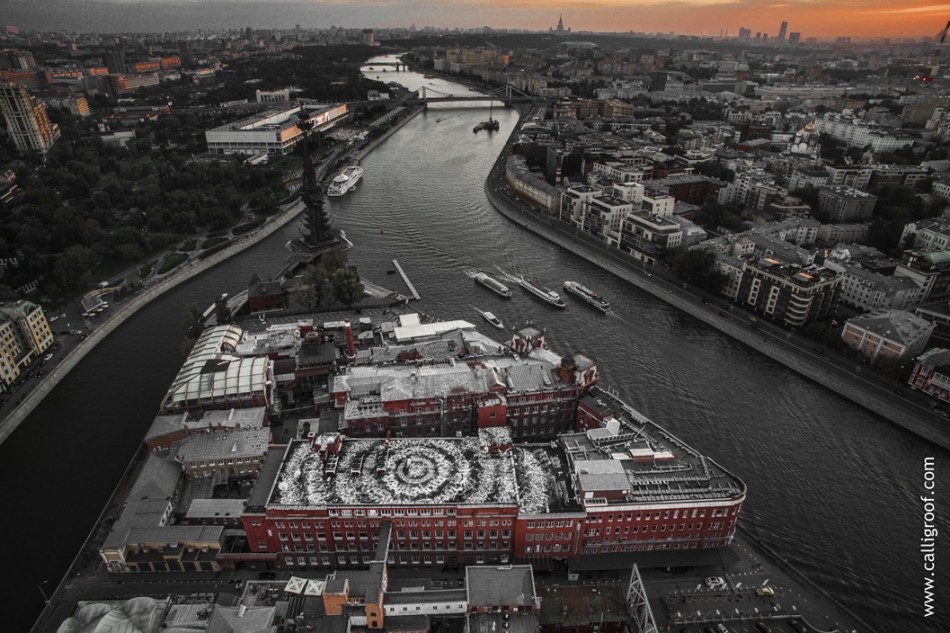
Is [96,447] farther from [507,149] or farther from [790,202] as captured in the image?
[507,149]

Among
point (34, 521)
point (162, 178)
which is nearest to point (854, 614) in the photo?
point (34, 521)

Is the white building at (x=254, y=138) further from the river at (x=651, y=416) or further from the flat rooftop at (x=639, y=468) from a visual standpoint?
the flat rooftop at (x=639, y=468)

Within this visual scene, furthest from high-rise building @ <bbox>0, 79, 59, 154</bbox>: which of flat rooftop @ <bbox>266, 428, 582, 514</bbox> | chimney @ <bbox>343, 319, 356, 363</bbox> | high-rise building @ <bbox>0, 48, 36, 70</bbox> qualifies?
flat rooftop @ <bbox>266, 428, 582, 514</bbox>

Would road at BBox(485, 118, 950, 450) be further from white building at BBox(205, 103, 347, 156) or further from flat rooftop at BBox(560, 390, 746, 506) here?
white building at BBox(205, 103, 347, 156)

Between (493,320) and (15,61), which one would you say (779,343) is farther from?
(15,61)

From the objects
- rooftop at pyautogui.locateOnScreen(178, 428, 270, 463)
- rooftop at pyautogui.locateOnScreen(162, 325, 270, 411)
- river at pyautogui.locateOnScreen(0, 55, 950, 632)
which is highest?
rooftop at pyautogui.locateOnScreen(162, 325, 270, 411)

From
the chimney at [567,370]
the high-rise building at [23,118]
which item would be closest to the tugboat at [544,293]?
the chimney at [567,370]

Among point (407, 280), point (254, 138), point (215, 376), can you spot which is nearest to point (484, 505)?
point (215, 376)
